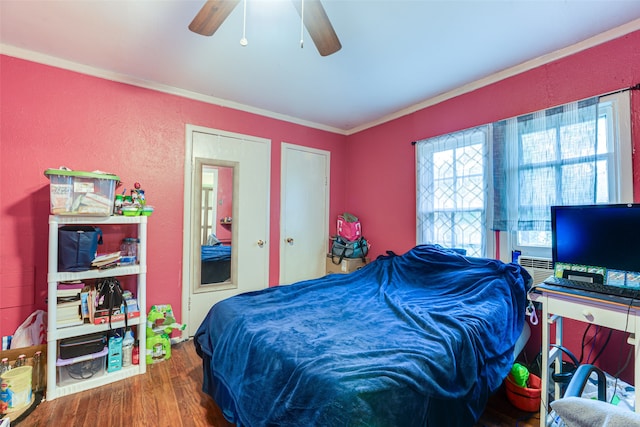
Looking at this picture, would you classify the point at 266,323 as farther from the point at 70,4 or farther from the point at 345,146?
the point at 345,146

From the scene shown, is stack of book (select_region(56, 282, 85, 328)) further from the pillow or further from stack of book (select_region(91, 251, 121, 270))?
the pillow

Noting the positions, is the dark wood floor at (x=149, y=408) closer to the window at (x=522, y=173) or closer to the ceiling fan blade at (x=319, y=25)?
the window at (x=522, y=173)

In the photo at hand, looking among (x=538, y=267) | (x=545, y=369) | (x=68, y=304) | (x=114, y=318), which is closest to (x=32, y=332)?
(x=68, y=304)

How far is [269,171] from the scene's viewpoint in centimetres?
332

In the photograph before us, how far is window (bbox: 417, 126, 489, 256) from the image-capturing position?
2.58 metres

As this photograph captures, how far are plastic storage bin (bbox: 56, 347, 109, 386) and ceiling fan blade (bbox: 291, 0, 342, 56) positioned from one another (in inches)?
104

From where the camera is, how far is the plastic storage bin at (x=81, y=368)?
1.98 metres

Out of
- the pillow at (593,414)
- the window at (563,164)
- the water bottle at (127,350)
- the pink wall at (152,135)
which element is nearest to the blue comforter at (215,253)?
the pink wall at (152,135)

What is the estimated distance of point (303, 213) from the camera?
364 centimetres

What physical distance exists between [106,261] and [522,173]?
3364mm

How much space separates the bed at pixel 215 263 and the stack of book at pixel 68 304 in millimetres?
1001

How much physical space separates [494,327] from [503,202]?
46.9 inches

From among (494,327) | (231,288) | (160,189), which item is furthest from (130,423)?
(494,327)

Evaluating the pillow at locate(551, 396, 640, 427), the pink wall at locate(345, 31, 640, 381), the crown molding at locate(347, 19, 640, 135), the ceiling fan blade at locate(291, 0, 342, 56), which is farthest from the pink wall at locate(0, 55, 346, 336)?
the pillow at locate(551, 396, 640, 427)
